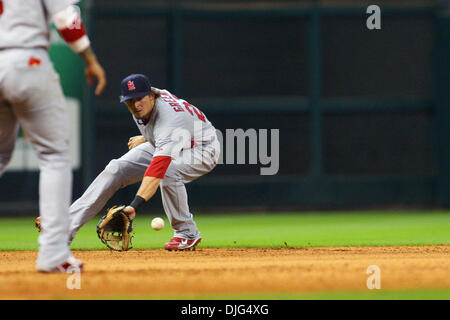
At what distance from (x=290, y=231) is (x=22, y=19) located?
6139mm

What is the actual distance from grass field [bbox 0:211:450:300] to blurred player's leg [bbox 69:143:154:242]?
0.95 meters

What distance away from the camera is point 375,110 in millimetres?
14594

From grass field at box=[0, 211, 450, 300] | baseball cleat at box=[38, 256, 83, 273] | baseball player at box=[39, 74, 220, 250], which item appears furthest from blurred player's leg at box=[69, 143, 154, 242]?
baseball cleat at box=[38, 256, 83, 273]

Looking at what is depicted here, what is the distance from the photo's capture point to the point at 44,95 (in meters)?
4.10

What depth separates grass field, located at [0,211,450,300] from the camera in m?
7.24

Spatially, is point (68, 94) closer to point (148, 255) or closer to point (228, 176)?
point (228, 176)

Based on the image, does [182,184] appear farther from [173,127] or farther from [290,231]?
[290,231]

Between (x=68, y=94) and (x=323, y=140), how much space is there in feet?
14.9

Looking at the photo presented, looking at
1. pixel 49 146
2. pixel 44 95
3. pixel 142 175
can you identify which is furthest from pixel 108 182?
pixel 44 95

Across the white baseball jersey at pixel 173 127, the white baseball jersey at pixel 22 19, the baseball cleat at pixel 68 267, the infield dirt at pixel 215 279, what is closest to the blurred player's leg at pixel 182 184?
the white baseball jersey at pixel 173 127

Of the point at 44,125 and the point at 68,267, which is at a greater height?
the point at 44,125

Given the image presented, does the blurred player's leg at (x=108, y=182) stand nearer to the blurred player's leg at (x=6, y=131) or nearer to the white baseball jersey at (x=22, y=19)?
the blurred player's leg at (x=6, y=131)
